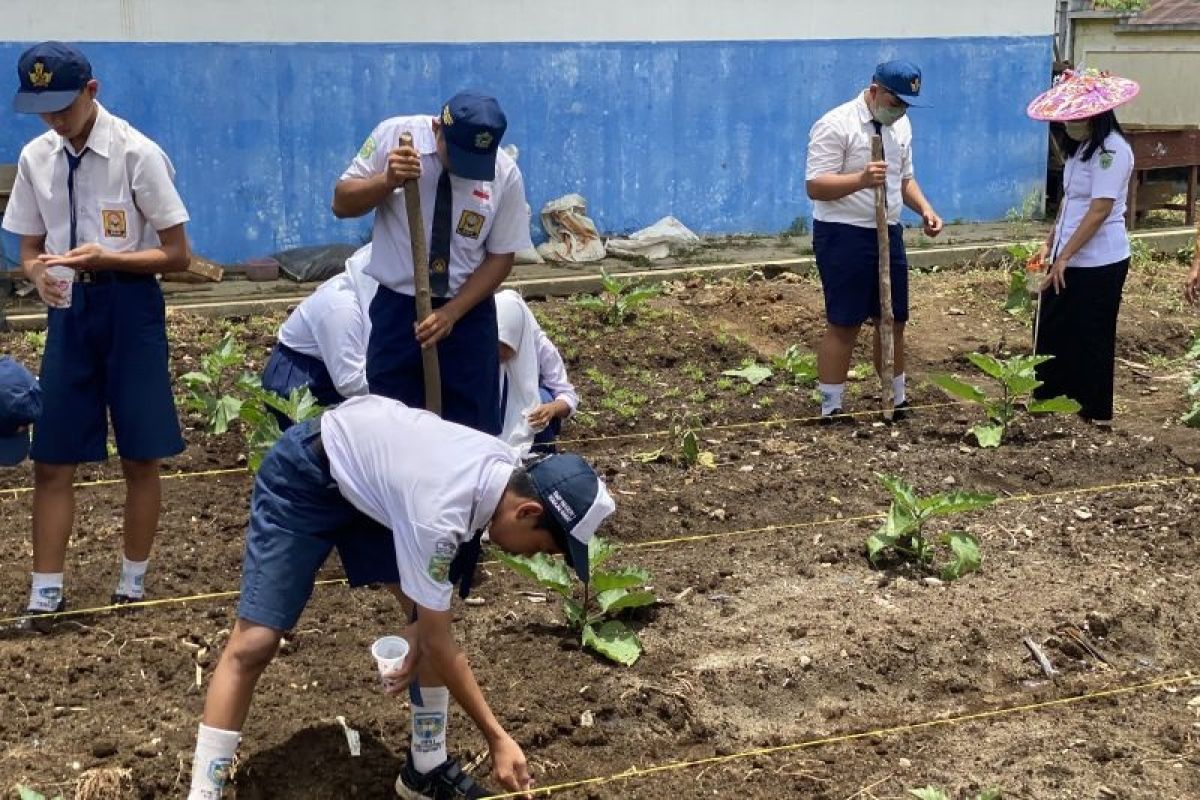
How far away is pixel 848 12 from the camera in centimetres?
1228

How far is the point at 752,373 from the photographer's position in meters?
8.23

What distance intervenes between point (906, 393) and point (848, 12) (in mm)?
5258

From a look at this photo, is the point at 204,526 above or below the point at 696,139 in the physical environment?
below

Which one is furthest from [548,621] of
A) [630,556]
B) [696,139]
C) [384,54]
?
[696,139]

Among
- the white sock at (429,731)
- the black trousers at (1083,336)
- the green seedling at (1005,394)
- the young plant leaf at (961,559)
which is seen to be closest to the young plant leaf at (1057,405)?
the green seedling at (1005,394)

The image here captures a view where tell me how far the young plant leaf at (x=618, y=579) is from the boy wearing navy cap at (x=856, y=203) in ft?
8.87

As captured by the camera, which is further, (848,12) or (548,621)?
(848,12)

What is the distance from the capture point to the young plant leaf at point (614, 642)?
464 centimetres

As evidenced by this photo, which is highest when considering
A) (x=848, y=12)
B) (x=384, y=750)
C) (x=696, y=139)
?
(x=848, y=12)

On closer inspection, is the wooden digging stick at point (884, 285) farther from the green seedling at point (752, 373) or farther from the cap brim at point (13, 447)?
the cap brim at point (13, 447)

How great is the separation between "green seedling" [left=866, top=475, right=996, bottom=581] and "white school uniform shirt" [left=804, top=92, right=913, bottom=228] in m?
1.92

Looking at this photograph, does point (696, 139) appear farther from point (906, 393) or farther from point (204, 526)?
point (204, 526)

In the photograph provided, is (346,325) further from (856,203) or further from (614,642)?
(856,203)

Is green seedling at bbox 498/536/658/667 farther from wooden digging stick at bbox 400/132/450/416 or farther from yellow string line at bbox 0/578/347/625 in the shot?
yellow string line at bbox 0/578/347/625
